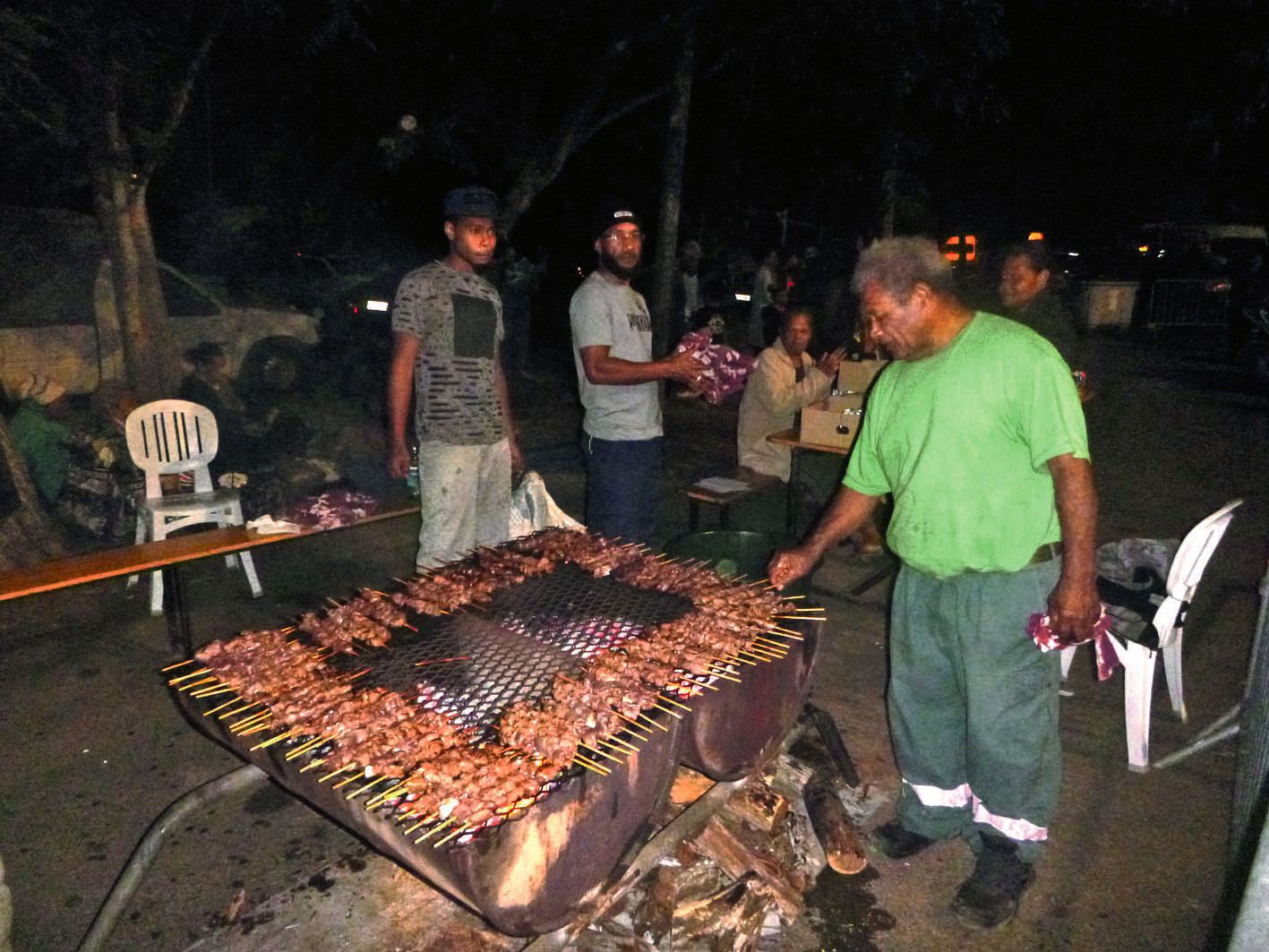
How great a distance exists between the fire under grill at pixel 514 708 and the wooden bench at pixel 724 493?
2.39 metres

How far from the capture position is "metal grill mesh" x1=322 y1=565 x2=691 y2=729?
2.94 m

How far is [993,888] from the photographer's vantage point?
3.53m

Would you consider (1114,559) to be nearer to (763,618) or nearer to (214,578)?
(763,618)

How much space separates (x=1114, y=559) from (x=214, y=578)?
6.65 m

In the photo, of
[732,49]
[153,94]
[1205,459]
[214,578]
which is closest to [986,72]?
[732,49]

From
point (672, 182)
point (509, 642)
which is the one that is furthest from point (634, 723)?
point (672, 182)

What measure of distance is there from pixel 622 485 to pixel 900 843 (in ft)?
7.81

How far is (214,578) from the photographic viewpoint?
23.5ft

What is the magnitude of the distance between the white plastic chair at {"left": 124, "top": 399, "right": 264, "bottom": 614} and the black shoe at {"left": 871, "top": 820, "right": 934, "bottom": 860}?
489 centimetres

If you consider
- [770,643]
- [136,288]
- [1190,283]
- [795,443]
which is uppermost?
[1190,283]

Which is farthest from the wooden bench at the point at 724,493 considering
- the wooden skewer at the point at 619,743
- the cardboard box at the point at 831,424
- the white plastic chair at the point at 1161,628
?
the wooden skewer at the point at 619,743

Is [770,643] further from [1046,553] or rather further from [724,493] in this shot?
[724,493]

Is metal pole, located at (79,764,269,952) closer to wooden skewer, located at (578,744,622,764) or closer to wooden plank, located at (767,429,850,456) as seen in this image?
wooden skewer, located at (578,744,622,764)

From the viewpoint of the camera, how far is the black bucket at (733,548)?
17.2 feet
